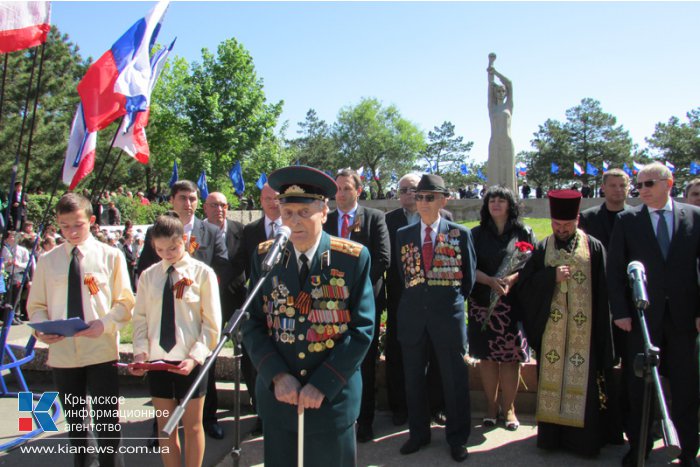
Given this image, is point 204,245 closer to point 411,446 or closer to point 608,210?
point 411,446

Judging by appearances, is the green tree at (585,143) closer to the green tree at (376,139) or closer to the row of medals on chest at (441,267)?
the green tree at (376,139)

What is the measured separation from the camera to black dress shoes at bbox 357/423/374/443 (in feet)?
15.2

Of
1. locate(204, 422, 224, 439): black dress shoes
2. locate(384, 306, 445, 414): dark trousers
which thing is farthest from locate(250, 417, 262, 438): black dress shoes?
locate(384, 306, 445, 414): dark trousers

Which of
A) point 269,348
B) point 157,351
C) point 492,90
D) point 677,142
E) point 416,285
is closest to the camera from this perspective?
point 269,348

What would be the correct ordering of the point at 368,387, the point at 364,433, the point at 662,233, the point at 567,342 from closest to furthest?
the point at 662,233, the point at 567,342, the point at 364,433, the point at 368,387

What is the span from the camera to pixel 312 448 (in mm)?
2705

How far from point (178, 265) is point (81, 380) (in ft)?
3.57

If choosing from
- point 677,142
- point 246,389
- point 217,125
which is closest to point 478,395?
point 246,389

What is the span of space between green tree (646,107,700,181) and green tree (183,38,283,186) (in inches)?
1578

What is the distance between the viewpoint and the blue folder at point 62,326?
137 inches

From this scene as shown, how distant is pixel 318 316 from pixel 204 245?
2.52 metres

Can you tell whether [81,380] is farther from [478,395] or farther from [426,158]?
[426,158]

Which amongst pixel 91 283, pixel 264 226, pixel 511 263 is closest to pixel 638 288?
pixel 511 263

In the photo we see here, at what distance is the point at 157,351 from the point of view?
11.9 feet
